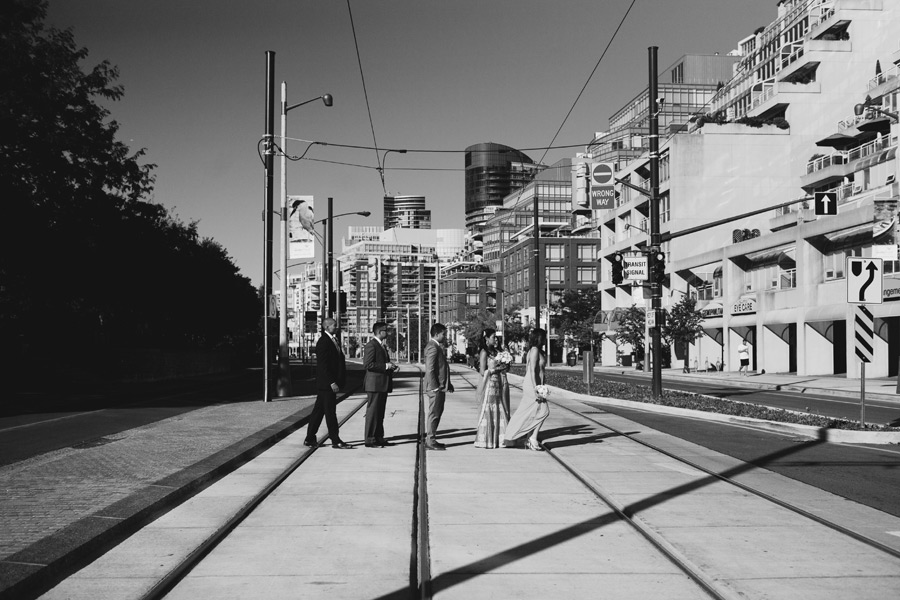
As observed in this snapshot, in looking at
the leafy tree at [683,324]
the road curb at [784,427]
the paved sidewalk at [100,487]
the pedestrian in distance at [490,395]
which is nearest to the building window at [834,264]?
the leafy tree at [683,324]

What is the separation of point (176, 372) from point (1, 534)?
151 feet

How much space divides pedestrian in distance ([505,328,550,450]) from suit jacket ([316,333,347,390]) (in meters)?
2.62

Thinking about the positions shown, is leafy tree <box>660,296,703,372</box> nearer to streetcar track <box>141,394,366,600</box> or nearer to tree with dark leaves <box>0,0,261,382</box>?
tree with dark leaves <box>0,0,261,382</box>

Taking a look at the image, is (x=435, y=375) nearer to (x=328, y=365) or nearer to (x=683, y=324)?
(x=328, y=365)

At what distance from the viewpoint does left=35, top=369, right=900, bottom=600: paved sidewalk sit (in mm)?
5996

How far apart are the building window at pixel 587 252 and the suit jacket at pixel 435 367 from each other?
383ft

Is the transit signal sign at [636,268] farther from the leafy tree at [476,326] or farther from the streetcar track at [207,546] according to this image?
the leafy tree at [476,326]

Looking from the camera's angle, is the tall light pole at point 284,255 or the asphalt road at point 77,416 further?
the tall light pole at point 284,255

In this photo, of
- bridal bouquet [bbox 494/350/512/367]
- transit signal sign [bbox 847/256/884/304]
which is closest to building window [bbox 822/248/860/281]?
transit signal sign [bbox 847/256/884/304]

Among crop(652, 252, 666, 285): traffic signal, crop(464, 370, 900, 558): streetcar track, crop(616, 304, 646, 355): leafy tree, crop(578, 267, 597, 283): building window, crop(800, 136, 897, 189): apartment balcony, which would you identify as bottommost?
crop(464, 370, 900, 558): streetcar track

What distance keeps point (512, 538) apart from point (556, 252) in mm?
121714

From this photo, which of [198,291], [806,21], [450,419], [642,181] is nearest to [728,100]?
[806,21]

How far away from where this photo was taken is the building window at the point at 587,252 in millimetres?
128625

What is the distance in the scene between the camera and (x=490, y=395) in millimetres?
13523
